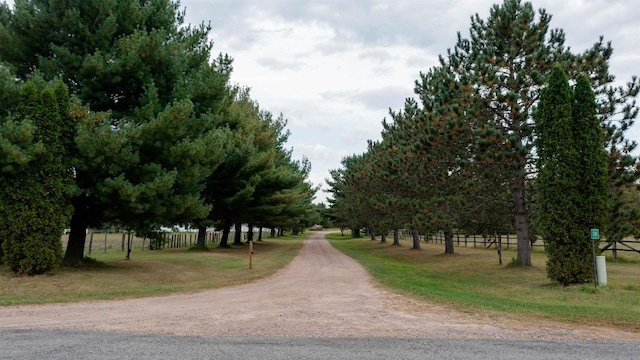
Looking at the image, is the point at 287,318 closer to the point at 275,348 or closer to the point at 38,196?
the point at 275,348

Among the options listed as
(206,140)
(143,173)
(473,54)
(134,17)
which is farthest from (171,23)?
(473,54)

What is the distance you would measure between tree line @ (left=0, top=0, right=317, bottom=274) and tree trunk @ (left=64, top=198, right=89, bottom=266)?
0.11 feet

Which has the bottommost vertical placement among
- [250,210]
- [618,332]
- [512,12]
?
[618,332]

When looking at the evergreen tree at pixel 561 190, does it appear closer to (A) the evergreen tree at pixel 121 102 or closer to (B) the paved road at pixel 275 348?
(B) the paved road at pixel 275 348

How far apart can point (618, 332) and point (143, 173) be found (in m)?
12.5

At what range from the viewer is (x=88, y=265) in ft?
50.9

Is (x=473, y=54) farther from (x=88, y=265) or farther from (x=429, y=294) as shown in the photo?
(x=88, y=265)

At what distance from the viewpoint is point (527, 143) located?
1655cm

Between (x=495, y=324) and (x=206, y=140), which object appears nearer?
(x=495, y=324)

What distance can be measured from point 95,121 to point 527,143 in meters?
14.6

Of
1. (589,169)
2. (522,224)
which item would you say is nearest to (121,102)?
(589,169)

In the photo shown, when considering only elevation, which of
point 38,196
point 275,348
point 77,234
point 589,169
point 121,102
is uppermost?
point 121,102

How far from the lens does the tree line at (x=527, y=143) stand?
42.4ft

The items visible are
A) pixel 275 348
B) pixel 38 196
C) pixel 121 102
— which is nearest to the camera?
pixel 275 348
